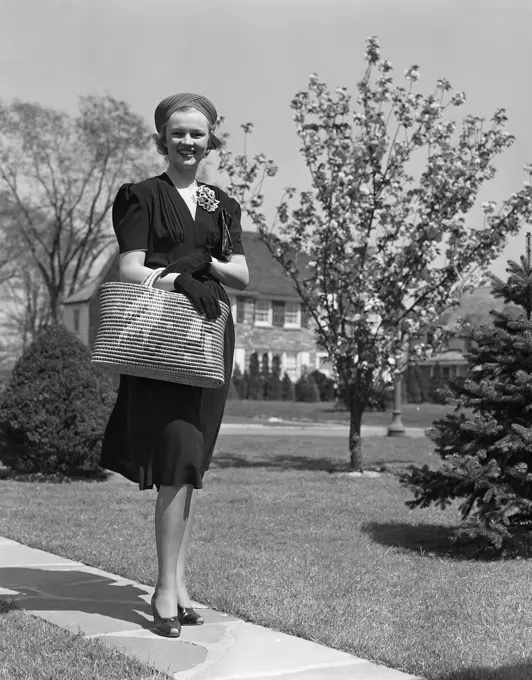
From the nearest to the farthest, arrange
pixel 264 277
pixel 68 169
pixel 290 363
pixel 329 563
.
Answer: pixel 329 563 → pixel 68 169 → pixel 264 277 → pixel 290 363

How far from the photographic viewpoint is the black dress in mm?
4359

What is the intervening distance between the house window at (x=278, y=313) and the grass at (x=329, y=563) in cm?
3863

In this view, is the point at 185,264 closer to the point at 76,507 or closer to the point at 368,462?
the point at 76,507

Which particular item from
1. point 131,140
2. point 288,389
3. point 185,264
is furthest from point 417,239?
point 288,389

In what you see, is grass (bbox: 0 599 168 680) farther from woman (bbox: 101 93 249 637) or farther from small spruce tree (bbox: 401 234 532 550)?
small spruce tree (bbox: 401 234 532 550)

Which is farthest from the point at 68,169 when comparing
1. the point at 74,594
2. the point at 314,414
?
the point at 74,594

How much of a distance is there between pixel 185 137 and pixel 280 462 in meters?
10.7

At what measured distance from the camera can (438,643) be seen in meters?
4.25

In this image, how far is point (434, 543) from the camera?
284 inches

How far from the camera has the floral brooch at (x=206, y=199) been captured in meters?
4.64

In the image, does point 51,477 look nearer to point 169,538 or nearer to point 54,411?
point 54,411

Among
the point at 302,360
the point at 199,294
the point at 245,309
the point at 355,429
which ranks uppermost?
the point at 245,309

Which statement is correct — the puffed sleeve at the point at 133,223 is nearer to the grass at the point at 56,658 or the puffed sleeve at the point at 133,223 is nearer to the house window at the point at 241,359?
the grass at the point at 56,658

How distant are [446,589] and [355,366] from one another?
7.77 metres
